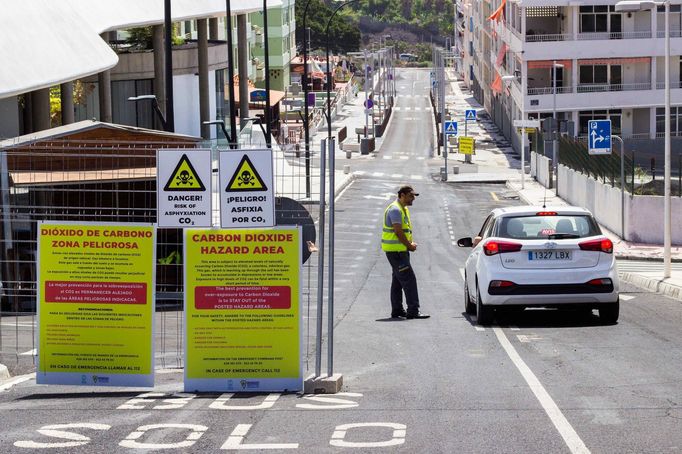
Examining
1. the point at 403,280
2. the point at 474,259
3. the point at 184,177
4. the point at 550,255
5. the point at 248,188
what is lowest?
the point at 403,280

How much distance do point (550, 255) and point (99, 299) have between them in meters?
7.26

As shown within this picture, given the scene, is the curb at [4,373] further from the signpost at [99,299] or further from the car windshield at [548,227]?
the car windshield at [548,227]

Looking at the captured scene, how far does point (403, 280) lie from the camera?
19.5 meters

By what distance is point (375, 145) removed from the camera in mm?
105750

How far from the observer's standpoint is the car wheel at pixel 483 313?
18500 millimetres

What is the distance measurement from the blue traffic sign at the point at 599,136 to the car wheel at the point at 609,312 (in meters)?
26.1

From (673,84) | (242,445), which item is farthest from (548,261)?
(673,84)

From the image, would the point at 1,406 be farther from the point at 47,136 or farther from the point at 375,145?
the point at 375,145

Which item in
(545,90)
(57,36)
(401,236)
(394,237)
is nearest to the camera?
(401,236)

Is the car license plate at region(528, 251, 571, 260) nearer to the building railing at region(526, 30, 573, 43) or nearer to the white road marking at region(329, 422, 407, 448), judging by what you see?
the white road marking at region(329, 422, 407, 448)

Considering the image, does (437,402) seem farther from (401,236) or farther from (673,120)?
(673,120)

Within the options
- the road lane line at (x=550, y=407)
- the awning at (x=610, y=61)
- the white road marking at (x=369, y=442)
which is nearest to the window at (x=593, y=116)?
the awning at (x=610, y=61)

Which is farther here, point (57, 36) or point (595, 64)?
point (595, 64)

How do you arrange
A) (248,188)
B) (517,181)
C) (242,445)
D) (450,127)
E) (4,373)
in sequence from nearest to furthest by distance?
(242,445) → (248,188) → (4,373) → (517,181) → (450,127)
